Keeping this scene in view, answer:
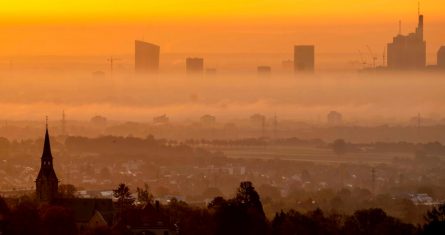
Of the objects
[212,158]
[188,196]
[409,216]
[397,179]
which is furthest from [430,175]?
[409,216]

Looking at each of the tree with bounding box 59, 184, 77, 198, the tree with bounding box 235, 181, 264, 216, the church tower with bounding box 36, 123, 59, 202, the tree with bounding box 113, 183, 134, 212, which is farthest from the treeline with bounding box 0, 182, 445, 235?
the church tower with bounding box 36, 123, 59, 202

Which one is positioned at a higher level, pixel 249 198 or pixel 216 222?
pixel 249 198

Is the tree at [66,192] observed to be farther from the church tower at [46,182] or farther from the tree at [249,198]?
the tree at [249,198]

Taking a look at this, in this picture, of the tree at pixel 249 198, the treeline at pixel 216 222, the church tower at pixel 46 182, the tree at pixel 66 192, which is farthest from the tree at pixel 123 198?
the tree at pixel 249 198

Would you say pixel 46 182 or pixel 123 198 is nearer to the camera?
pixel 123 198

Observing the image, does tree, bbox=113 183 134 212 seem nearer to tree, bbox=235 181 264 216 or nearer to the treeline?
the treeline

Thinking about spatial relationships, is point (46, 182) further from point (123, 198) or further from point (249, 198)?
point (249, 198)

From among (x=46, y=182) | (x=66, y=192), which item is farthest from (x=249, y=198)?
(x=66, y=192)

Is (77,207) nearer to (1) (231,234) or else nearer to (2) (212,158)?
(1) (231,234)

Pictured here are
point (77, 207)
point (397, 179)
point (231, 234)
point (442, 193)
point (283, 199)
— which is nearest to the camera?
point (231, 234)
